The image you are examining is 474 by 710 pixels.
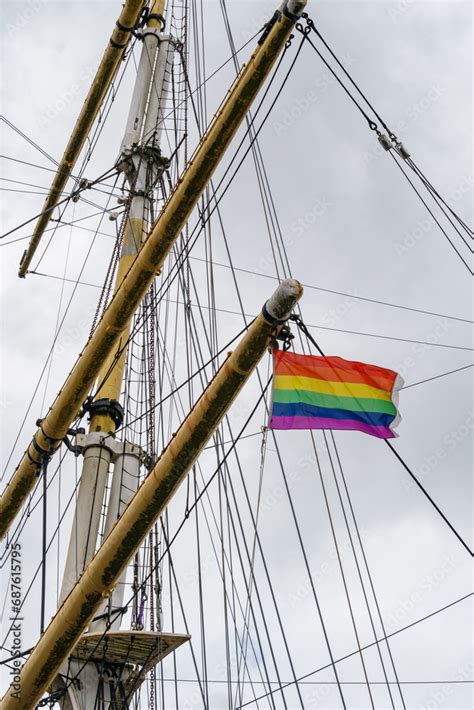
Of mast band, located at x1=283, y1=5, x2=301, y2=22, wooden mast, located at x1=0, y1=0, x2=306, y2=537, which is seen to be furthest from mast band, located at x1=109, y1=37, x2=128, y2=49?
mast band, located at x1=283, y1=5, x2=301, y2=22

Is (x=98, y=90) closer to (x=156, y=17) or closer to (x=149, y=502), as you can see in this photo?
(x=156, y=17)

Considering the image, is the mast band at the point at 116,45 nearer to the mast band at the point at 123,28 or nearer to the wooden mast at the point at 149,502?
the mast band at the point at 123,28

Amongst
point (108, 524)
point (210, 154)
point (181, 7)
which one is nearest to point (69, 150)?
point (181, 7)

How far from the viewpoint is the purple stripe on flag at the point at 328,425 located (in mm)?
10195

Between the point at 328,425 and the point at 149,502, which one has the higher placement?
the point at 328,425

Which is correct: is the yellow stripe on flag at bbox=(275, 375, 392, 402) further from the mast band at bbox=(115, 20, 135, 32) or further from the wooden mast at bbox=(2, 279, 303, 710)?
the mast band at bbox=(115, 20, 135, 32)

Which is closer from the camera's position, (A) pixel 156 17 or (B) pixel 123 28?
(B) pixel 123 28

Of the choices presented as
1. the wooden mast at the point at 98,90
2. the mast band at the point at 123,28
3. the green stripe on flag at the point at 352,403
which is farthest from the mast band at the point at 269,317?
the mast band at the point at 123,28

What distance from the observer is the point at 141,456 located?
1510 centimetres

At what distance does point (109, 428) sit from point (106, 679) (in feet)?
12.3

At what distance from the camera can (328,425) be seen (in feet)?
34.0

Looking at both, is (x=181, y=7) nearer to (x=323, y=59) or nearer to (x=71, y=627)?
(x=323, y=59)

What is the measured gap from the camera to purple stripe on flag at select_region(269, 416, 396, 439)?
10195 millimetres

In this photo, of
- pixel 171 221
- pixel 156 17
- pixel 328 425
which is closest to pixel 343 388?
pixel 328 425
